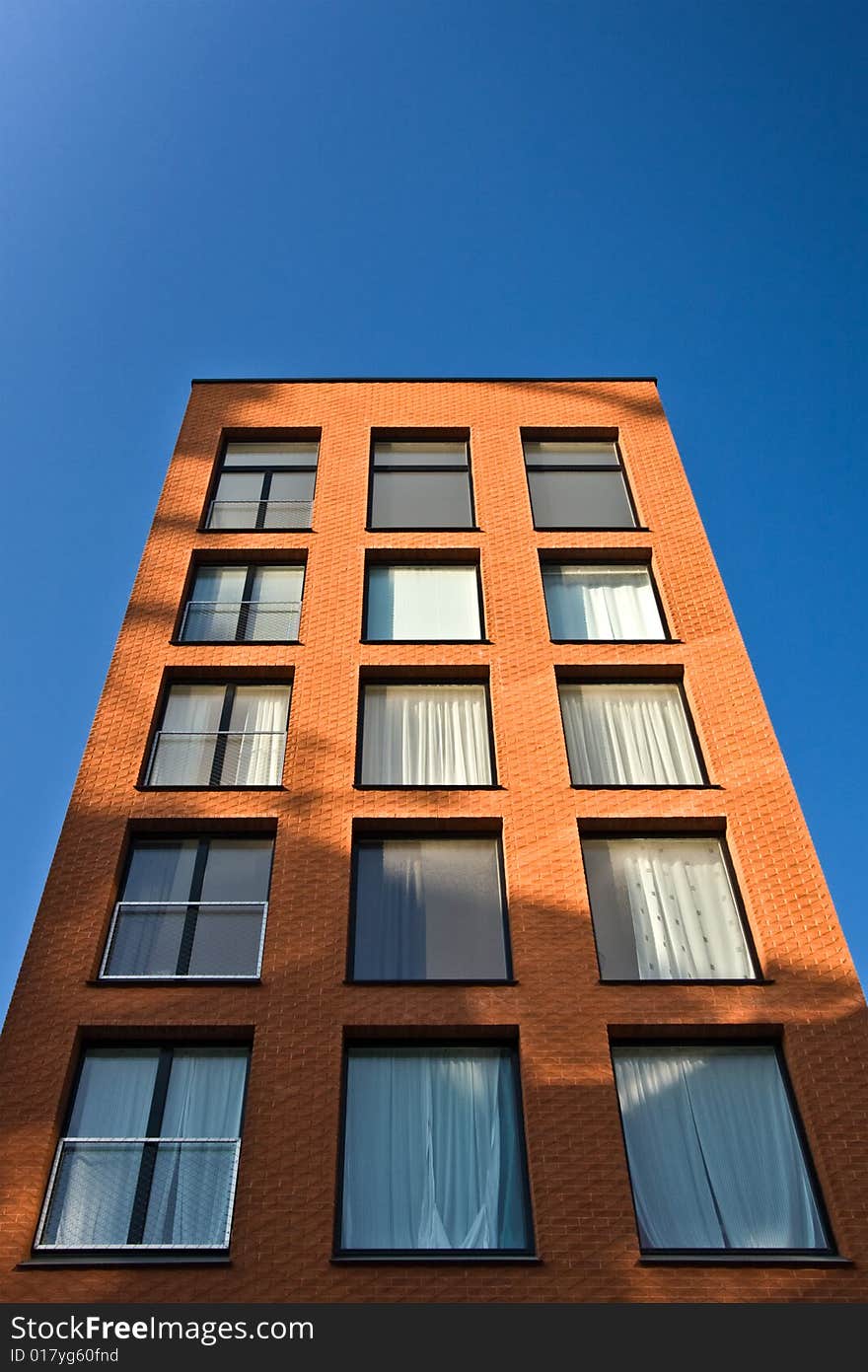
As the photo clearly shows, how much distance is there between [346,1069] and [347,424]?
1464 centimetres

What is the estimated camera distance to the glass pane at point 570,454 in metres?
23.4

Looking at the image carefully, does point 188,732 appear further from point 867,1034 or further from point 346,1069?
point 867,1034

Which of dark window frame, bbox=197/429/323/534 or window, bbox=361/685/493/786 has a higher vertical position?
dark window frame, bbox=197/429/323/534

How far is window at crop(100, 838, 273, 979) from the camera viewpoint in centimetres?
1392

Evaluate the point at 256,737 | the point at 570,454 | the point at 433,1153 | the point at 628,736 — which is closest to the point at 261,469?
the point at 570,454

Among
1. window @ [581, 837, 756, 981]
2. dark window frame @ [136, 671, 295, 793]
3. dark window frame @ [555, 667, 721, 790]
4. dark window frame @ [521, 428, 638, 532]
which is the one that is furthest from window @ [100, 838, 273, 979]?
dark window frame @ [521, 428, 638, 532]

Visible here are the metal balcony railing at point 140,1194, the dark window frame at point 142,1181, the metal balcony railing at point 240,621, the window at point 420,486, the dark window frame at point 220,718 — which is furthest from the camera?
the window at point 420,486

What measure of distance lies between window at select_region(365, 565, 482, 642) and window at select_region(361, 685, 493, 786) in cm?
109

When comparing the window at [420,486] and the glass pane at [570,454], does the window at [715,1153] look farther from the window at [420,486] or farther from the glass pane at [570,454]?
the glass pane at [570,454]

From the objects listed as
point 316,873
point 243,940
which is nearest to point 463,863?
point 316,873

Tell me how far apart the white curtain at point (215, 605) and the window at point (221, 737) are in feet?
4.14

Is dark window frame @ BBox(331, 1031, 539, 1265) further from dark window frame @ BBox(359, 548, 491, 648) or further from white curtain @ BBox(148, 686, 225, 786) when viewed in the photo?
dark window frame @ BBox(359, 548, 491, 648)

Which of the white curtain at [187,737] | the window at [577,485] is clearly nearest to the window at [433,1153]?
the white curtain at [187,737]

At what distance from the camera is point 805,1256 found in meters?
11.3
